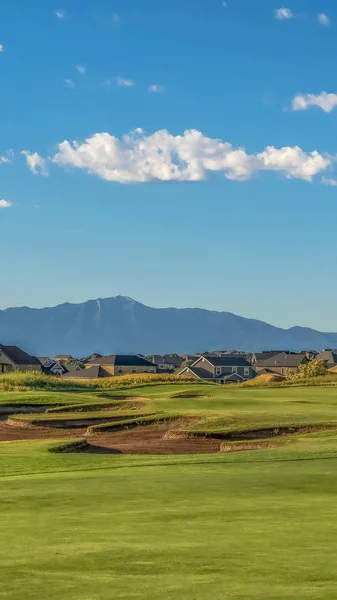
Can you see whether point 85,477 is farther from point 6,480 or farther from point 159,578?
point 159,578

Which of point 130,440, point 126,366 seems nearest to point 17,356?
point 126,366

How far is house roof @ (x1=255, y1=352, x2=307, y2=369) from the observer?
18057cm

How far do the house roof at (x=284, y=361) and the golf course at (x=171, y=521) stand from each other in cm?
14724

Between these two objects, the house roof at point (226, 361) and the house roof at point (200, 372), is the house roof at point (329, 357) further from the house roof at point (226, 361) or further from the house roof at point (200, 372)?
the house roof at point (200, 372)

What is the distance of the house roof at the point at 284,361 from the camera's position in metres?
181

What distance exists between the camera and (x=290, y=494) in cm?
1686

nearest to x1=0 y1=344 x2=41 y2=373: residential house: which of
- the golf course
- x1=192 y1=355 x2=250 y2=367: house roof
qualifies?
x1=192 y1=355 x2=250 y2=367: house roof

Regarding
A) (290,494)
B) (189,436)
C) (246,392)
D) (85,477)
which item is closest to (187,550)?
(290,494)

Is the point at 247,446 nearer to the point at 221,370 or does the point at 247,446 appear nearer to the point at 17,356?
the point at 17,356

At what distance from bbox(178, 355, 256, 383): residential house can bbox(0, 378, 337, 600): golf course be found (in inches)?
5265

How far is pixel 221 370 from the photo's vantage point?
17525 centimetres

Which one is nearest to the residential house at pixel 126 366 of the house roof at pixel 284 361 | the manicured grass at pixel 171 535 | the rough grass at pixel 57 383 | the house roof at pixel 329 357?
the house roof at pixel 284 361

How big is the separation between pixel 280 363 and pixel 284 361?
120 centimetres

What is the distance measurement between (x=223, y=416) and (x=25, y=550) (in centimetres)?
3003
